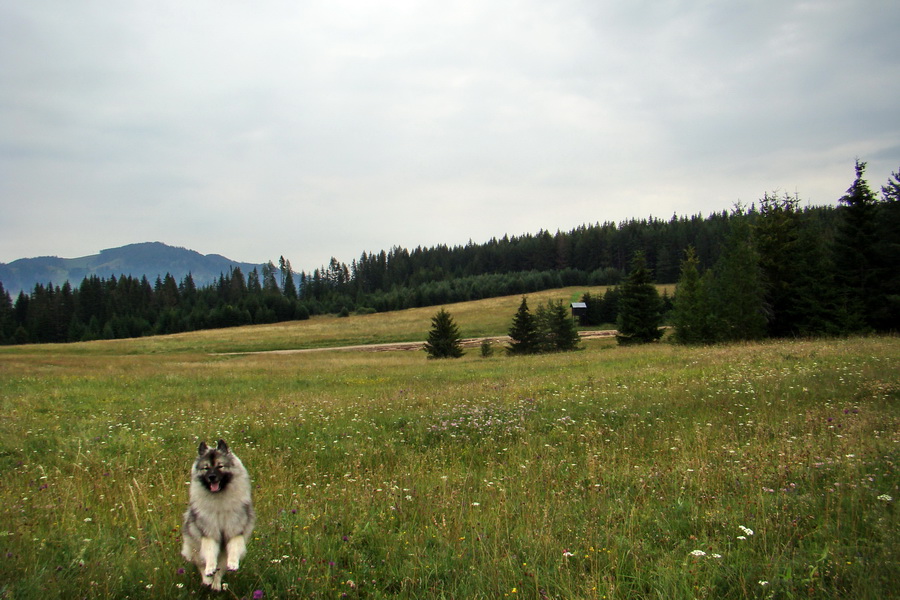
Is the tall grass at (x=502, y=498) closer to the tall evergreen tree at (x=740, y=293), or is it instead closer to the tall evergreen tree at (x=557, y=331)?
the tall evergreen tree at (x=740, y=293)

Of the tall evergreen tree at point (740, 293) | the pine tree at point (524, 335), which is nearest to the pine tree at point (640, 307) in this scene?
the tall evergreen tree at point (740, 293)

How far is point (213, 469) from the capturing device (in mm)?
3920

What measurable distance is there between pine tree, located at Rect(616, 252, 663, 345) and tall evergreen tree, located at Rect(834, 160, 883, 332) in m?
15.0

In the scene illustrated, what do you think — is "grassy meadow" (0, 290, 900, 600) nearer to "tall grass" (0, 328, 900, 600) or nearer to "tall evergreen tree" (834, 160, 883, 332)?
"tall grass" (0, 328, 900, 600)

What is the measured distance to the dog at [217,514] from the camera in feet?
12.3

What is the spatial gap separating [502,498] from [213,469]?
324cm

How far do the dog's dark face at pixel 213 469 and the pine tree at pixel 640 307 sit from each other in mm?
47199

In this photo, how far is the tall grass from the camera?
3670 millimetres

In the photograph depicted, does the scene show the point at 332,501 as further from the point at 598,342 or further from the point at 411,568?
the point at 598,342

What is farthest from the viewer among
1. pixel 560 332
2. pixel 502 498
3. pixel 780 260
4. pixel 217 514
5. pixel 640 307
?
pixel 560 332

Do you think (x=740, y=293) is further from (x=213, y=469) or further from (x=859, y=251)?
(x=213, y=469)

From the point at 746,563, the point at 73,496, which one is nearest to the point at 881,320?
the point at 746,563

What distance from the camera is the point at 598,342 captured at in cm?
6844

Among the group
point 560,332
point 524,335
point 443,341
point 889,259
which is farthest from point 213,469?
point 560,332
